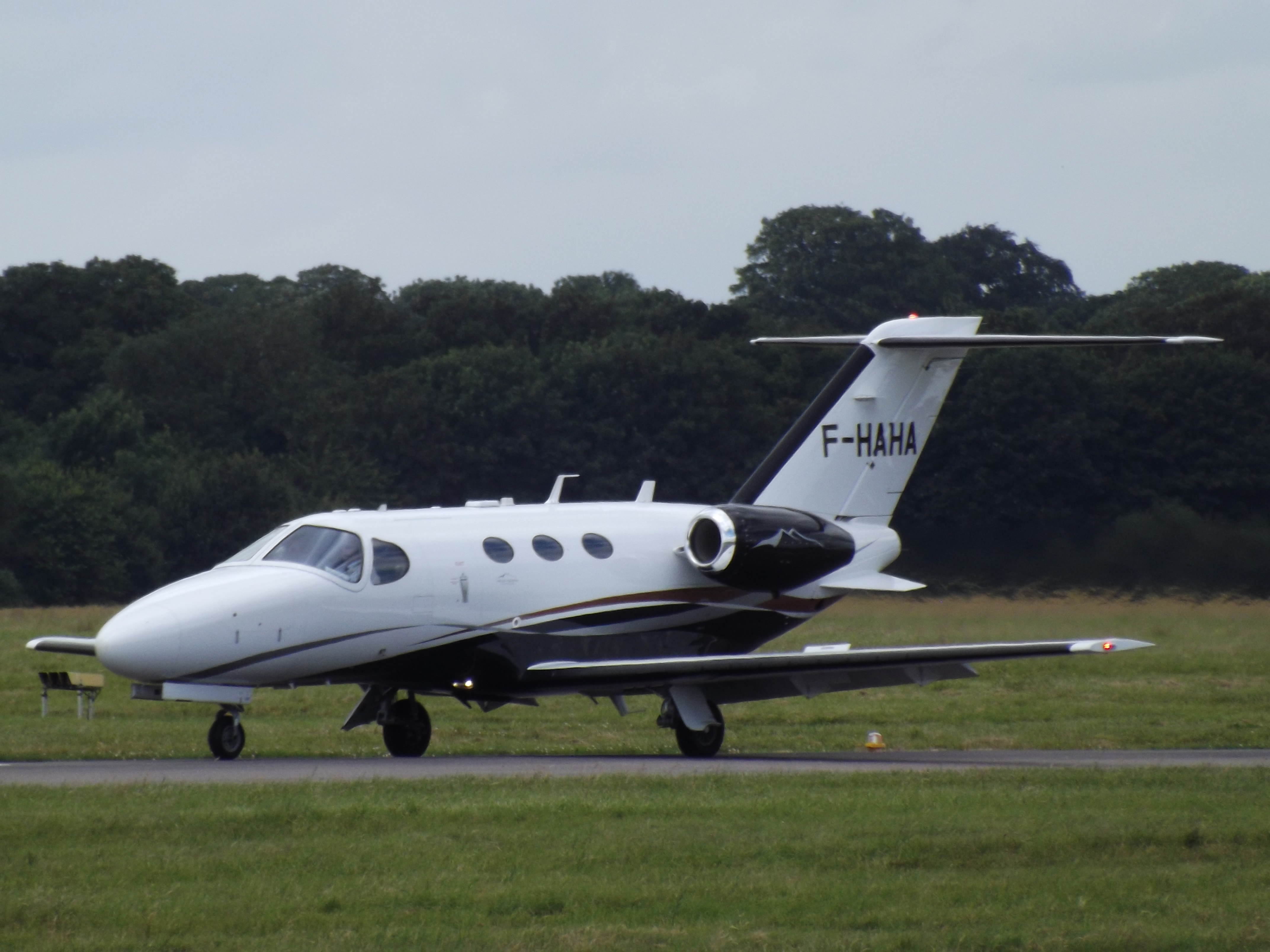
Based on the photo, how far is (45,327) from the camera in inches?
3359

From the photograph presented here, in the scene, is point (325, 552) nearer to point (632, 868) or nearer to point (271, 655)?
point (271, 655)

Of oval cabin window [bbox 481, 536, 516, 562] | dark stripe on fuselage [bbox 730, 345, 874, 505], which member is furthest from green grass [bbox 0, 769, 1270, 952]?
dark stripe on fuselage [bbox 730, 345, 874, 505]

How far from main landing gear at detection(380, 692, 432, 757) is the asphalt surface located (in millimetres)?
502

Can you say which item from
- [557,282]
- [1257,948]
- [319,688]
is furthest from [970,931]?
[557,282]

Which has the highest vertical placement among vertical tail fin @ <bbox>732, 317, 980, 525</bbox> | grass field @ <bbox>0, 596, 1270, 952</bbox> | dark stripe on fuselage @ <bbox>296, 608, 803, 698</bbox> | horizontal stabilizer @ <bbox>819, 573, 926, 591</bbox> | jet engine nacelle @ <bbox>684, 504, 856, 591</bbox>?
vertical tail fin @ <bbox>732, 317, 980, 525</bbox>

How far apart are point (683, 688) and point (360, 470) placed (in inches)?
2053

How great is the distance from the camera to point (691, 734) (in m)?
19.9

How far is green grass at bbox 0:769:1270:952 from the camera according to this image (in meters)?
9.51

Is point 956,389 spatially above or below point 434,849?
above

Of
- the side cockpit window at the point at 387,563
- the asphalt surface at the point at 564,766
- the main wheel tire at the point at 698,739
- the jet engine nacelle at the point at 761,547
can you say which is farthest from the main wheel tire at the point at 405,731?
the jet engine nacelle at the point at 761,547

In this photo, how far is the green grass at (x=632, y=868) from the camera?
9508mm

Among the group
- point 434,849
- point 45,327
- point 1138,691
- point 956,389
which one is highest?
point 45,327

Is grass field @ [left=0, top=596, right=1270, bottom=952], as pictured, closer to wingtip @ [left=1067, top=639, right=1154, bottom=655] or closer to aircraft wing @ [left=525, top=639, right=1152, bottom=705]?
wingtip @ [left=1067, top=639, right=1154, bottom=655]

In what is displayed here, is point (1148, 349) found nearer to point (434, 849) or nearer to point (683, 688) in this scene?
point (683, 688)
